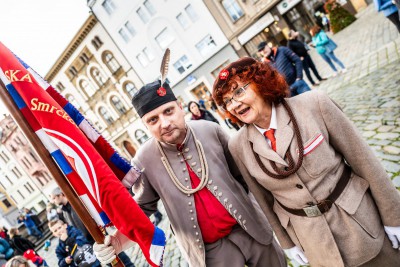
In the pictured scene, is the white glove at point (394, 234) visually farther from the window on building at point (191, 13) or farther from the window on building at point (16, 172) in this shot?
the window on building at point (16, 172)

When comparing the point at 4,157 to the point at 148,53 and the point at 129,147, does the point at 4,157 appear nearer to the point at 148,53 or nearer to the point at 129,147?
the point at 129,147

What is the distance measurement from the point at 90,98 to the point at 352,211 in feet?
94.1

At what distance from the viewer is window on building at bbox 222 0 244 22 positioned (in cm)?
1945

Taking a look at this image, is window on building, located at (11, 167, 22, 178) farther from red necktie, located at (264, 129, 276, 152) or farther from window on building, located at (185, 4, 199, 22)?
red necktie, located at (264, 129, 276, 152)

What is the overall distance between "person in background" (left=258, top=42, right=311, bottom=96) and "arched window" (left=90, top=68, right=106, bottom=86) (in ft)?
74.4

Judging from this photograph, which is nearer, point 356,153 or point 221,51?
point 356,153

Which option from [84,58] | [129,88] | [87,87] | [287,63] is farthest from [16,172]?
[287,63]

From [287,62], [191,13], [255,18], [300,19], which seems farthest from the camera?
[300,19]

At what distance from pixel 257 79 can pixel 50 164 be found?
1.52 m

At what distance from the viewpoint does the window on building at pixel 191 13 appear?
1992 centimetres

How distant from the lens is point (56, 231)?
158 inches

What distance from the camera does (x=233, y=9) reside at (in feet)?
64.8

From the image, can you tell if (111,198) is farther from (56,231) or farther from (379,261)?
(56,231)

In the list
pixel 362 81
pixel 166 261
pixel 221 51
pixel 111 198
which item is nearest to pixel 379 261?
pixel 111 198
